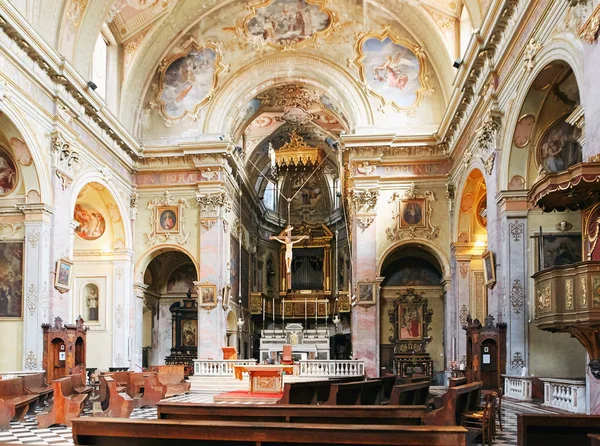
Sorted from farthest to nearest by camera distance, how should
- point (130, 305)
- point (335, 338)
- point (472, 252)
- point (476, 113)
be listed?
point (335, 338)
point (130, 305)
point (472, 252)
point (476, 113)

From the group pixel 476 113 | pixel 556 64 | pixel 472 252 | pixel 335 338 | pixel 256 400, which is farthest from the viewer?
pixel 335 338

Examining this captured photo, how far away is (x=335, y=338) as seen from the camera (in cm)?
3034

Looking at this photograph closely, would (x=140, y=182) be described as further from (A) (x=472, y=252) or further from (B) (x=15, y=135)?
(A) (x=472, y=252)

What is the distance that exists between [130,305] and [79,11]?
9227 mm

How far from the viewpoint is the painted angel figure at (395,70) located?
873 inches

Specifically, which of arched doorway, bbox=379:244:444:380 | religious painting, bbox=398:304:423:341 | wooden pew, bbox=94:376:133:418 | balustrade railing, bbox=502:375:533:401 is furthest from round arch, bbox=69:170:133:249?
balustrade railing, bbox=502:375:533:401

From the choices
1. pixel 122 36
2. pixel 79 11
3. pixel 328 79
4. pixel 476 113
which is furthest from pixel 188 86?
pixel 476 113

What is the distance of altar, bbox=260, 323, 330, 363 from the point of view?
2438cm

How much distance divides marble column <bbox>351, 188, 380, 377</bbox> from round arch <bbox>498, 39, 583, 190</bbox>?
26.8 ft

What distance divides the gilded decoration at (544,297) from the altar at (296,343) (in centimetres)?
1539

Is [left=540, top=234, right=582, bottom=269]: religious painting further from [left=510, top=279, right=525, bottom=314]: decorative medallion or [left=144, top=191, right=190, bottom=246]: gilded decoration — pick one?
[left=144, top=191, right=190, bottom=246]: gilded decoration

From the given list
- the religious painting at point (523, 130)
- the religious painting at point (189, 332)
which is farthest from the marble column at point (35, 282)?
the religious painting at point (189, 332)

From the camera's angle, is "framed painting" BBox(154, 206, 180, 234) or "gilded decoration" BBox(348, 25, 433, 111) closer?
"gilded decoration" BBox(348, 25, 433, 111)

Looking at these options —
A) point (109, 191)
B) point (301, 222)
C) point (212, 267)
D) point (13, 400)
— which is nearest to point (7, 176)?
point (109, 191)
